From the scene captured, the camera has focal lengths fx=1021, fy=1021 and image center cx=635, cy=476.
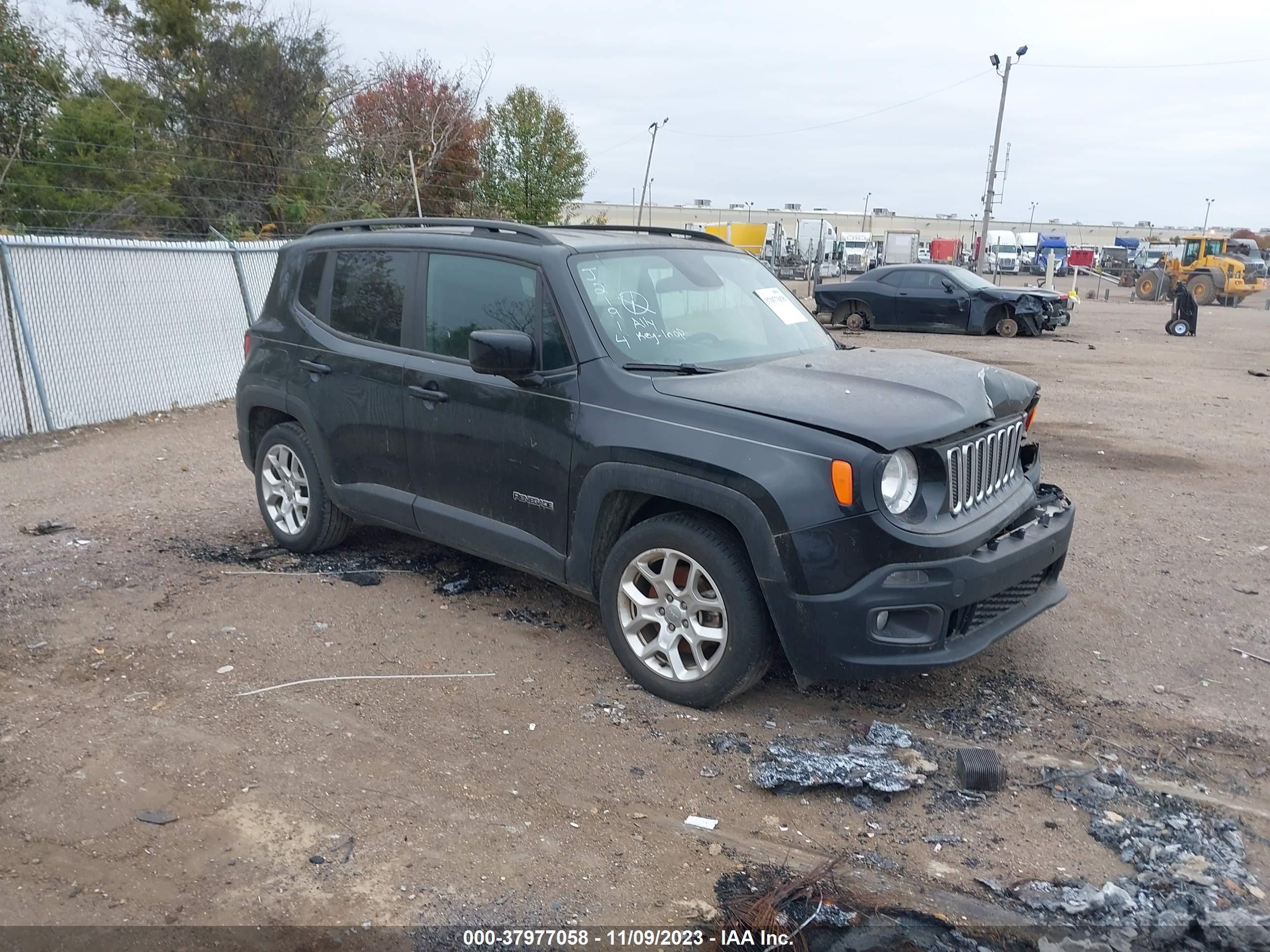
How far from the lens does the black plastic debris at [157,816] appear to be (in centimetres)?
344

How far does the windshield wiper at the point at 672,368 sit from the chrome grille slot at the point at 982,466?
110cm

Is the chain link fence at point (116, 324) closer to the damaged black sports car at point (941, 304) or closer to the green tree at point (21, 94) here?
the green tree at point (21, 94)

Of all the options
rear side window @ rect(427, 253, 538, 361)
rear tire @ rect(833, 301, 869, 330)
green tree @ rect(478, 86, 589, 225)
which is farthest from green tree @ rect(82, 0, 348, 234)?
rear side window @ rect(427, 253, 538, 361)

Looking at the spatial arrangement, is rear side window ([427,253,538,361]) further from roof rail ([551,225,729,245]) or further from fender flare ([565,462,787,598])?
fender flare ([565,462,787,598])

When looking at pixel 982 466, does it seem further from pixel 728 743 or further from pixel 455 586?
pixel 455 586

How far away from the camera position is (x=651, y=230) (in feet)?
18.5

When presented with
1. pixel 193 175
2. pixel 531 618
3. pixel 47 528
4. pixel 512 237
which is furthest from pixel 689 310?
pixel 193 175

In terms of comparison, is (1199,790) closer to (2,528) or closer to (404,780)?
(404,780)

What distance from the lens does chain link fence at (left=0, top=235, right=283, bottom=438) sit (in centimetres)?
942

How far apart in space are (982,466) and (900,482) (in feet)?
2.05

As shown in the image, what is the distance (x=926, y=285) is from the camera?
21.2 meters

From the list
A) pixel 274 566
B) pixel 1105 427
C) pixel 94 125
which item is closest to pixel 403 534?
pixel 274 566

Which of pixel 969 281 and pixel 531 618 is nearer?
pixel 531 618

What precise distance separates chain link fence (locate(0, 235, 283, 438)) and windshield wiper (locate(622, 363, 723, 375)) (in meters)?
6.19
